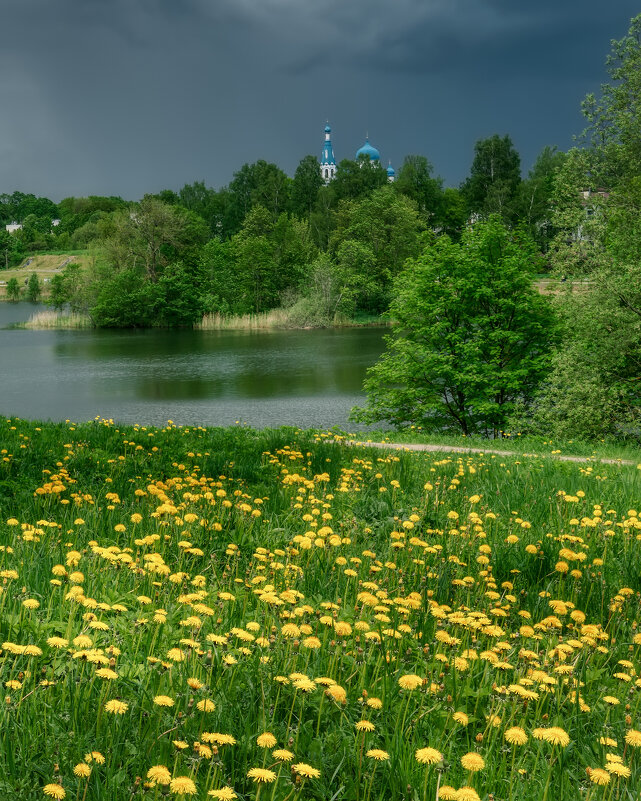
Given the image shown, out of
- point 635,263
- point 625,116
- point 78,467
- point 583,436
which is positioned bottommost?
point 583,436

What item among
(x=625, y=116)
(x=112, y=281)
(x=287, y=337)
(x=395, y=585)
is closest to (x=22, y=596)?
(x=395, y=585)

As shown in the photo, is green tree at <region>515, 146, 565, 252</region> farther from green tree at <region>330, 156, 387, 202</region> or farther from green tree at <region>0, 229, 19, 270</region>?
green tree at <region>0, 229, 19, 270</region>

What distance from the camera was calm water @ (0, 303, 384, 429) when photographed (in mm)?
25953

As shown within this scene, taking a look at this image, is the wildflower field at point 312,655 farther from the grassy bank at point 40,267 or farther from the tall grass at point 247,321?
the grassy bank at point 40,267

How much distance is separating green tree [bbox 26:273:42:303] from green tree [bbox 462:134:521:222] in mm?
59470

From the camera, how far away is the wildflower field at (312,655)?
2.29m

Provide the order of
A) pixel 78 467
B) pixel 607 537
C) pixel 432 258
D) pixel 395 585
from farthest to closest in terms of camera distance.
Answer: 1. pixel 432 258
2. pixel 78 467
3. pixel 607 537
4. pixel 395 585

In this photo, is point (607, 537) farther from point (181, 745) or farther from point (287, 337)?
point (287, 337)

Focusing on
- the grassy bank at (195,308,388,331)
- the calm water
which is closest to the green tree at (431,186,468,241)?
the grassy bank at (195,308,388,331)

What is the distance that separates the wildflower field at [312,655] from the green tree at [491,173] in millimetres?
86239

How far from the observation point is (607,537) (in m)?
5.53

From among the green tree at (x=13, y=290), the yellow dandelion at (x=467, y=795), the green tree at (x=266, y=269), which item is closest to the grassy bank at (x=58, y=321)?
the green tree at (x=266, y=269)

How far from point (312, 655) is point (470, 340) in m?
17.4

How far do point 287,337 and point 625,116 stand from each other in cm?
3389
